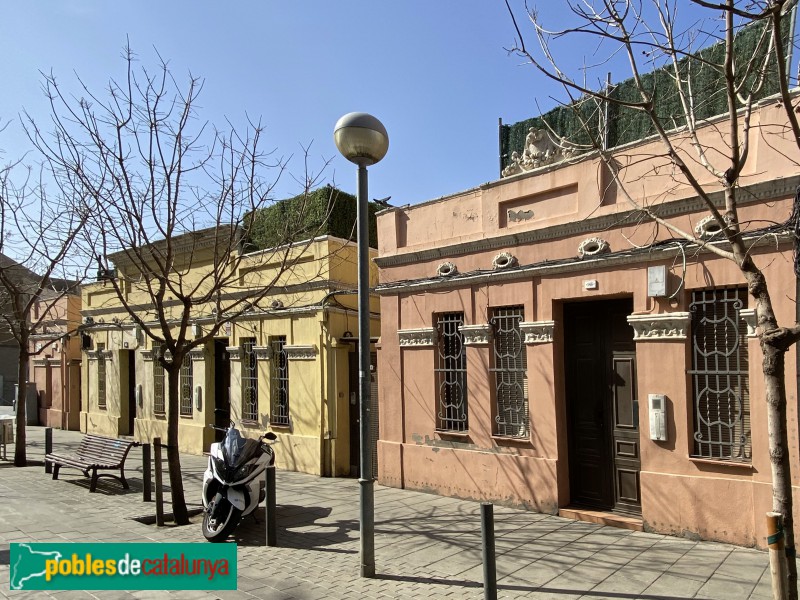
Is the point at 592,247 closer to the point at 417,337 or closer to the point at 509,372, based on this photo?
the point at 509,372

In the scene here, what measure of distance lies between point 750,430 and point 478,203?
4748mm

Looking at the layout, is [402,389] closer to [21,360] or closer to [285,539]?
[285,539]

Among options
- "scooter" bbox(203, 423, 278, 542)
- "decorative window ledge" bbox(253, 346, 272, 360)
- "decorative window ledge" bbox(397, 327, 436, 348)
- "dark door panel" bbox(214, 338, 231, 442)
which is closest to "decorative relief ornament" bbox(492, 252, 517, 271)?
"decorative window ledge" bbox(397, 327, 436, 348)

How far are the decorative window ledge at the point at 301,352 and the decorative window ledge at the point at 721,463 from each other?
265 inches

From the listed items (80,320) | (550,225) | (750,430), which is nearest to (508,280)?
(550,225)

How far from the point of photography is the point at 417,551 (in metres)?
6.43

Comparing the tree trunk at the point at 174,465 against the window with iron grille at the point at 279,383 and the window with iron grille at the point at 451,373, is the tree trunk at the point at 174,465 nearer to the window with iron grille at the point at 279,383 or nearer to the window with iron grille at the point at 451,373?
the window with iron grille at the point at 279,383

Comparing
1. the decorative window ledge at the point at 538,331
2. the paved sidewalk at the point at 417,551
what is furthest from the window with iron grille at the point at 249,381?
the decorative window ledge at the point at 538,331

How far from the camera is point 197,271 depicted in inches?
567

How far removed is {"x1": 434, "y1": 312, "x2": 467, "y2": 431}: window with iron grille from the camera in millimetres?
9055

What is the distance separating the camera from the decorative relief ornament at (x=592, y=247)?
24.3 feet

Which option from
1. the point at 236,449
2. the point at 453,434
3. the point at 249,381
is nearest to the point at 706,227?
the point at 453,434

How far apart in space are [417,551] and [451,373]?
128 inches

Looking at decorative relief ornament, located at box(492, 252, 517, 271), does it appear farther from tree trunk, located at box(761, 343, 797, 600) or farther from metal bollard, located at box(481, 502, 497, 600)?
tree trunk, located at box(761, 343, 797, 600)
